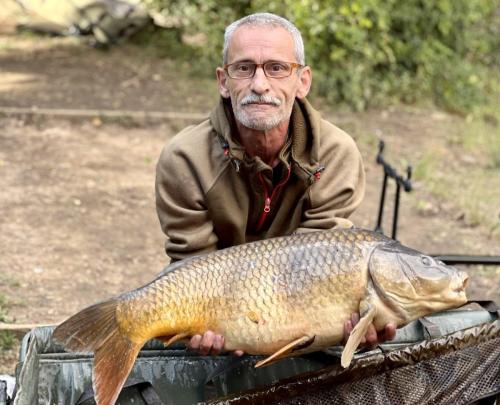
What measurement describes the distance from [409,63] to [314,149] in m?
5.78

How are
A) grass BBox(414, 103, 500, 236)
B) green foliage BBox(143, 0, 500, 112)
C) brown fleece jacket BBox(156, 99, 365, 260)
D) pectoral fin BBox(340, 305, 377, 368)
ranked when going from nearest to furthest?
1. pectoral fin BBox(340, 305, 377, 368)
2. brown fleece jacket BBox(156, 99, 365, 260)
3. grass BBox(414, 103, 500, 236)
4. green foliage BBox(143, 0, 500, 112)

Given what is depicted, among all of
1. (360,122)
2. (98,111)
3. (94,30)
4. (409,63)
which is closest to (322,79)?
(360,122)

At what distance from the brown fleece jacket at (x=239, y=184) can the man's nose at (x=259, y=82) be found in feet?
→ 0.58

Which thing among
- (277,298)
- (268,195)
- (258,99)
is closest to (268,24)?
(258,99)

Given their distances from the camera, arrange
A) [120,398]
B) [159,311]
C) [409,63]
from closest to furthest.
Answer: [159,311], [120,398], [409,63]

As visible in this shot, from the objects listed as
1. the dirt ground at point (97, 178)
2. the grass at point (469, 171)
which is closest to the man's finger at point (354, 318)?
the dirt ground at point (97, 178)

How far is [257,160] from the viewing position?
2629 mm

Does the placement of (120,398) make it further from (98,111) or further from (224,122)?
(98,111)

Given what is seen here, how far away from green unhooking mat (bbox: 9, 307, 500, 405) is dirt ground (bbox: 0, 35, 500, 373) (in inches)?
29.8

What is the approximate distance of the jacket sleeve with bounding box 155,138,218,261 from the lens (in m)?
2.72

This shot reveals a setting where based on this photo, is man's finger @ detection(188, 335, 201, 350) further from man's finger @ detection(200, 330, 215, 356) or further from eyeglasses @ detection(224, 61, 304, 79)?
eyeglasses @ detection(224, 61, 304, 79)

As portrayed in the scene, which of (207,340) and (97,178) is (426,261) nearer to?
(207,340)

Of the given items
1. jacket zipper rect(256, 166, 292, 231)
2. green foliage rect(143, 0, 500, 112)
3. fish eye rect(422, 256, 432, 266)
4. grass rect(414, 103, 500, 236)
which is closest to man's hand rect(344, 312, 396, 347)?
fish eye rect(422, 256, 432, 266)

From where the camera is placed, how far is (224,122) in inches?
107
